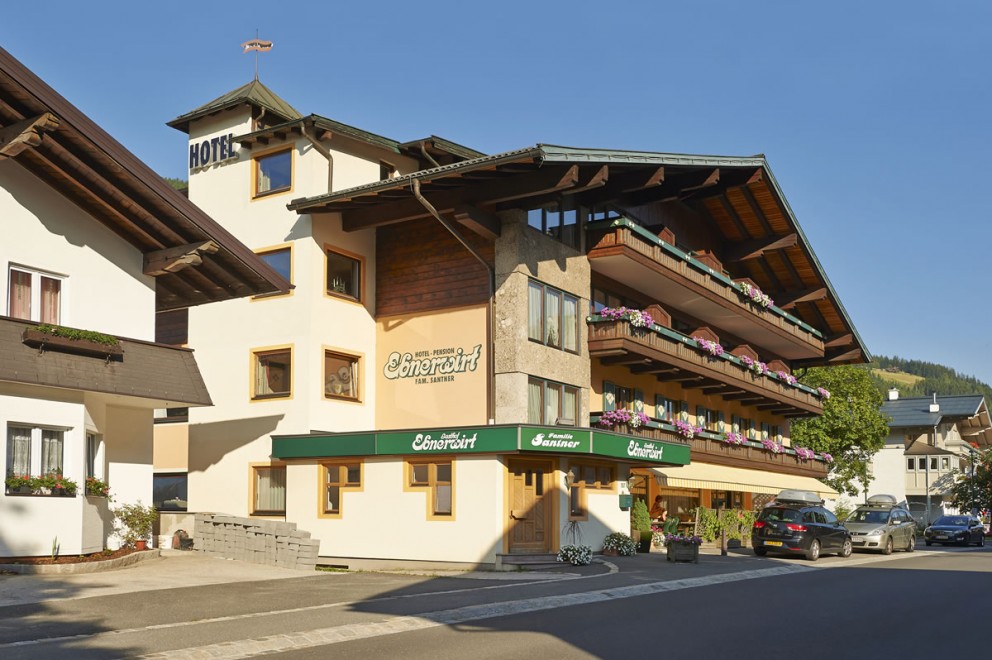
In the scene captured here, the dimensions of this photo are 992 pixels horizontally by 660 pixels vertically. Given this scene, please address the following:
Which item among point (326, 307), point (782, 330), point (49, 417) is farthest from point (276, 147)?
point (782, 330)

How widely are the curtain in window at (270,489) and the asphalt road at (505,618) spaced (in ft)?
22.7

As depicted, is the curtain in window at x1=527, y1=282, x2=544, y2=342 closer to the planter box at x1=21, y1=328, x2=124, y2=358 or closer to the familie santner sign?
the familie santner sign

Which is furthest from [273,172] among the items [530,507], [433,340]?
[530,507]

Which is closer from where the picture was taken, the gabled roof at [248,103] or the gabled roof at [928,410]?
the gabled roof at [248,103]

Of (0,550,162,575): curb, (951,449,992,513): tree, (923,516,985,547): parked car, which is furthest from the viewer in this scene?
(951,449,992,513): tree

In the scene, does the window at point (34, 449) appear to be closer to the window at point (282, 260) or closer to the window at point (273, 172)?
the window at point (282, 260)

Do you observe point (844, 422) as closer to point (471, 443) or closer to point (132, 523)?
point (471, 443)

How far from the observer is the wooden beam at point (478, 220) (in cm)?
2783

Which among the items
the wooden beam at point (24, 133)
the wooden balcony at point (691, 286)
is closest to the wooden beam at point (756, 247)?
the wooden balcony at point (691, 286)

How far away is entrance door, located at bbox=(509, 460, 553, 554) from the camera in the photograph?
26.3 meters

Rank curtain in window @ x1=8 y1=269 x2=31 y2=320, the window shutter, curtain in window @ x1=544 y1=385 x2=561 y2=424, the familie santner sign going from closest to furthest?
curtain in window @ x1=8 y1=269 x2=31 y2=320 < the familie santner sign < curtain in window @ x1=544 y1=385 x2=561 y2=424 < the window shutter

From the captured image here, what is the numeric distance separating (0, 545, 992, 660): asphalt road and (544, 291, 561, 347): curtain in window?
8389 mm

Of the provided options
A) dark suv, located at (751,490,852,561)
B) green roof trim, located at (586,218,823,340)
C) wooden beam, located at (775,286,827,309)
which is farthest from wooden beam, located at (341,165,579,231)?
wooden beam, located at (775,286,827,309)

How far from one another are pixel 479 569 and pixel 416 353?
760 cm
